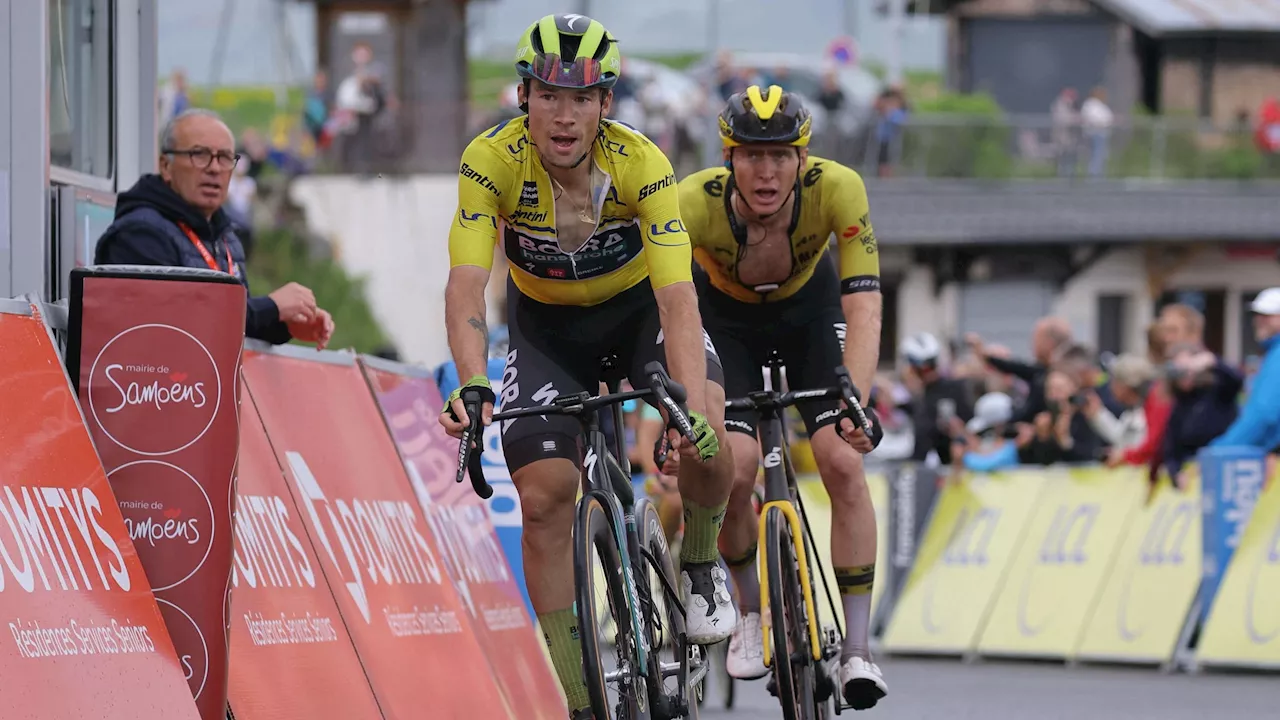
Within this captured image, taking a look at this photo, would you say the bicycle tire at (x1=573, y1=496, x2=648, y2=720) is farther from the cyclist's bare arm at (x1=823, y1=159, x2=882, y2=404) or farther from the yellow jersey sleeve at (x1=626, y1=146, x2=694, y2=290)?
the cyclist's bare arm at (x1=823, y1=159, x2=882, y2=404)

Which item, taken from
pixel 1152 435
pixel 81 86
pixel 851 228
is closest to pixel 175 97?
pixel 1152 435

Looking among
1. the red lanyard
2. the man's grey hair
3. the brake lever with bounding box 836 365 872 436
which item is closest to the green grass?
the man's grey hair

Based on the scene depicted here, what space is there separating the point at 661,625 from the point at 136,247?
8.27 ft

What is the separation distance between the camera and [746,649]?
9.08m

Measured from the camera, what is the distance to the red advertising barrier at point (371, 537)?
8430mm

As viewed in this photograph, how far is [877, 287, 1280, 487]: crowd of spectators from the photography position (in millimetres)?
14922

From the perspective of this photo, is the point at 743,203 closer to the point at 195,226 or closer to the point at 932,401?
the point at 195,226

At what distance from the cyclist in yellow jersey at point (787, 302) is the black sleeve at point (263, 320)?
1.66m

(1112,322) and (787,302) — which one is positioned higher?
(787,302)

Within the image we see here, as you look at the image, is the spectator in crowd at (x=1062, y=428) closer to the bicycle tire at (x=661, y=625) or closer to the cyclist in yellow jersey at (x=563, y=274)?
the bicycle tire at (x=661, y=625)

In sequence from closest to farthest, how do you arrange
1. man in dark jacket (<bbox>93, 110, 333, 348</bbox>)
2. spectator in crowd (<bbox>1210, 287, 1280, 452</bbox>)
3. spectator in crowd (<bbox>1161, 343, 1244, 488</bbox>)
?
man in dark jacket (<bbox>93, 110, 333, 348</bbox>), spectator in crowd (<bbox>1210, 287, 1280, 452</bbox>), spectator in crowd (<bbox>1161, 343, 1244, 488</bbox>)

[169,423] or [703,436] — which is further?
[703,436]

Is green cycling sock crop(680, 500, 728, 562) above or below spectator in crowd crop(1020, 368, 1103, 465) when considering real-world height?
above

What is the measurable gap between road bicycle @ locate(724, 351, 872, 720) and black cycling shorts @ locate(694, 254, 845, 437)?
0.36 meters
